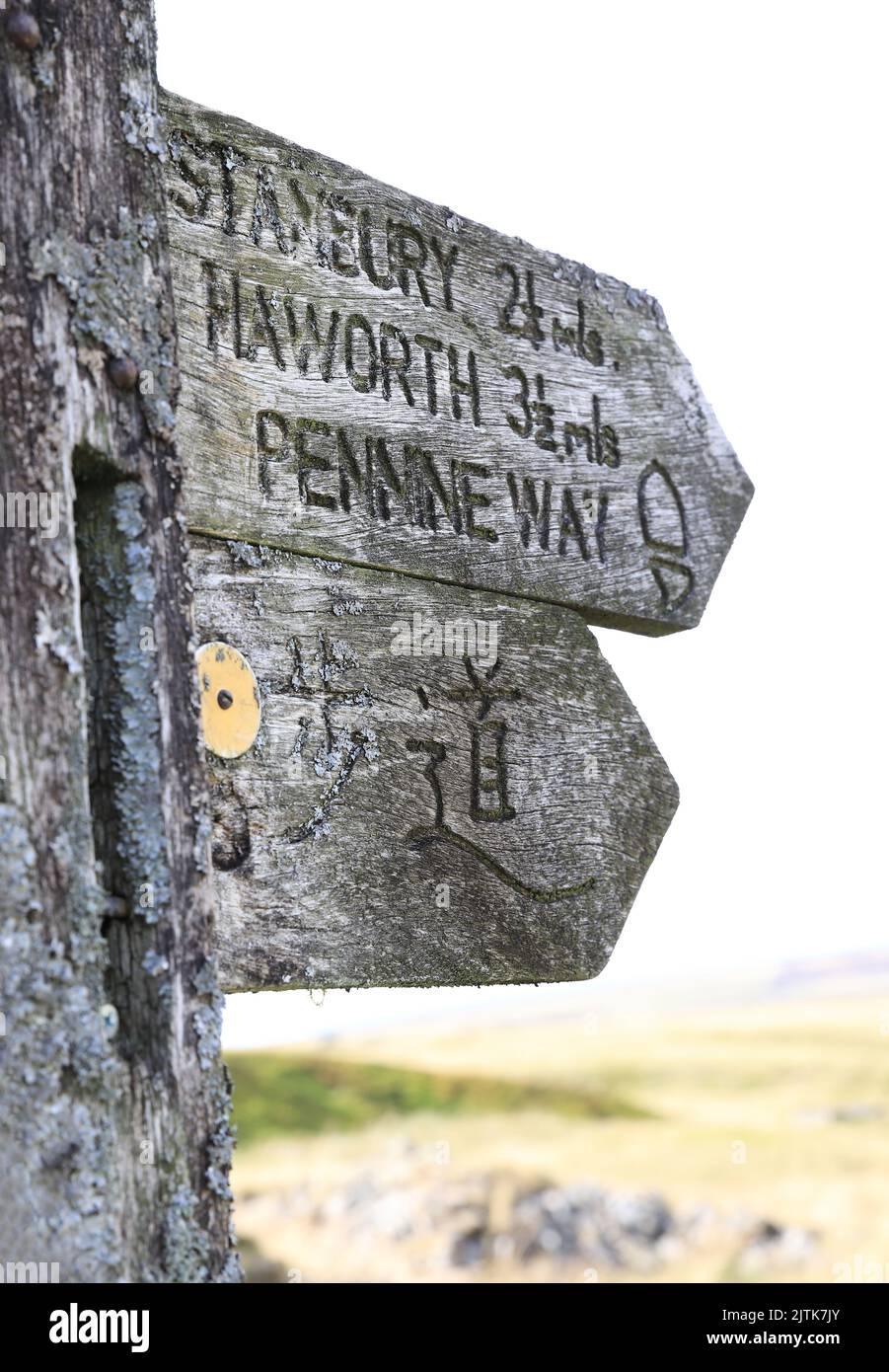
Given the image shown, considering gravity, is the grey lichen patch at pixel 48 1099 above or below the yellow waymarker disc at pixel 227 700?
below

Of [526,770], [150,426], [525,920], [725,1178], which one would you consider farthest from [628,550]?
[725,1178]

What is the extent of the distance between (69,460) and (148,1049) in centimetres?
41

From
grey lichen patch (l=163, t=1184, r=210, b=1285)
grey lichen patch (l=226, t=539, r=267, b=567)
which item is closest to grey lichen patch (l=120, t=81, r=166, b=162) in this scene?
grey lichen patch (l=226, t=539, r=267, b=567)

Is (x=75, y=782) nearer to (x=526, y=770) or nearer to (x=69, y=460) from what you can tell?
(x=69, y=460)

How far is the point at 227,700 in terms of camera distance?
1343 mm

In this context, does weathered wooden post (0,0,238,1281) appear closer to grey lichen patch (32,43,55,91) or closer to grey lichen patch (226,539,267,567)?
grey lichen patch (32,43,55,91)

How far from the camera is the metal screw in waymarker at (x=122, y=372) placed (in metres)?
1.04

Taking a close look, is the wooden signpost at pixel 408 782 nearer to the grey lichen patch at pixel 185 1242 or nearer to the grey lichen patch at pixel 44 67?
the grey lichen patch at pixel 185 1242

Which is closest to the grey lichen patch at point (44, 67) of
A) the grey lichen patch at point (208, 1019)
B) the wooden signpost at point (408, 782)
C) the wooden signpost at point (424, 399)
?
the wooden signpost at point (424, 399)

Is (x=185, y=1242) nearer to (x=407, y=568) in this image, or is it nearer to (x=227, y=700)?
(x=227, y=700)

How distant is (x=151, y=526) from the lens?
1063mm

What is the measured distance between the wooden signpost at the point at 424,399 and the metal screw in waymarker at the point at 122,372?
302 mm

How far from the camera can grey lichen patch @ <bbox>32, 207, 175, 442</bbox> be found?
1014mm

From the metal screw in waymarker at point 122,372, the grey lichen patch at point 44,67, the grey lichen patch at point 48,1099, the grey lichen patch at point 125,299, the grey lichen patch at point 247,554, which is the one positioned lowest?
the grey lichen patch at point 48,1099
